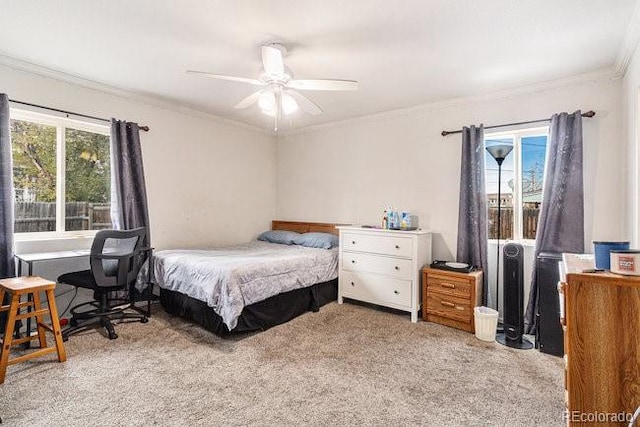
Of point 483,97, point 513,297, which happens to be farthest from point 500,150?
point 513,297

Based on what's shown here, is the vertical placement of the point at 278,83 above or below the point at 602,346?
above

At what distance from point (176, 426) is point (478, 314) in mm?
2457

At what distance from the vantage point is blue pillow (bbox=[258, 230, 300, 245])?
14.7ft

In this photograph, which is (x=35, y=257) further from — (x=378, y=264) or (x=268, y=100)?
(x=378, y=264)

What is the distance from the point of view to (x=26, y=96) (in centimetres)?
286

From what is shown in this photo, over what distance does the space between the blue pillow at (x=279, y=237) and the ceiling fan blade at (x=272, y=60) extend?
2.52 metres

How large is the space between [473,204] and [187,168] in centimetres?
338

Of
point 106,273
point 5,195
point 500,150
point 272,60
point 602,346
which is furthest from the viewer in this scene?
point 500,150

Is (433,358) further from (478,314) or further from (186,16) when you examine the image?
(186,16)

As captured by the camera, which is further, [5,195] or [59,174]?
[59,174]

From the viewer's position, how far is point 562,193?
282cm

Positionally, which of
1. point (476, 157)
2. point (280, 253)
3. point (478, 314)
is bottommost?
point (478, 314)

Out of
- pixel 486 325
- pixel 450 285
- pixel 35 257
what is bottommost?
pixel 486 325

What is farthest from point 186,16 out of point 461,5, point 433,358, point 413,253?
point 433,358
